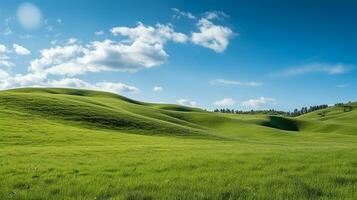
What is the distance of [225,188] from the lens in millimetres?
11609

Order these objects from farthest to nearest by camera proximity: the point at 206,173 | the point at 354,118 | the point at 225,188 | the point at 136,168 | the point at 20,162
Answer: the point at 354,118, the point at 20,162, the point at 136,168, the point at 206,173, the point at 225,188

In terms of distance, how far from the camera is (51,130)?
4803cm

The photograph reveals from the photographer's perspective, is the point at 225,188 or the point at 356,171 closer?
the point at 225,188

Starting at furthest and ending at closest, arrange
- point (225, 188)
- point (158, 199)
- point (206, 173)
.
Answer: point (206, 173) < point (225, 188) < point (158, 199)

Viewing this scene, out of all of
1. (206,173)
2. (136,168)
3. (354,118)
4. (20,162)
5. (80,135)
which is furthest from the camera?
(354,118)

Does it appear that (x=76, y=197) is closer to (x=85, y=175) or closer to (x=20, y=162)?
(x=85, y=175)

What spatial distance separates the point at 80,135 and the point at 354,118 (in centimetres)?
18143

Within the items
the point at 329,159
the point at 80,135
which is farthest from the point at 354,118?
the point at 329,159

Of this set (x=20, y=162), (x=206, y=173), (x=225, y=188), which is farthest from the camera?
(x=20, y=162)

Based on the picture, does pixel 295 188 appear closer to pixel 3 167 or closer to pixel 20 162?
pixel 3 167

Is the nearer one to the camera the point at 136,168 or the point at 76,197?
the point at 76,197

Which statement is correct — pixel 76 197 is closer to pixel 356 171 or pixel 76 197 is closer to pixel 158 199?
pixel 158 199

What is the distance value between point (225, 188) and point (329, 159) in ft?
30.7

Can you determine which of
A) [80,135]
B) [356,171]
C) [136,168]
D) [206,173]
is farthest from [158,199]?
[80,135]
